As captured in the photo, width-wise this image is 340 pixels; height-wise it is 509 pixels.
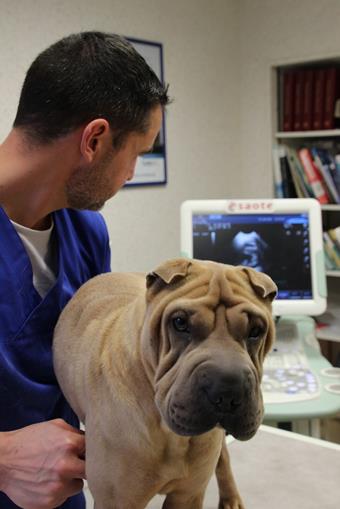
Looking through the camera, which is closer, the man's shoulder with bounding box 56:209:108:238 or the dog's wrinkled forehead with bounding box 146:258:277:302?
the dog's wrinkled forehead with bounding box 146:258:277:302

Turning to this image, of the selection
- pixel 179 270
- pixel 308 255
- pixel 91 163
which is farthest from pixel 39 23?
pixel 179 270

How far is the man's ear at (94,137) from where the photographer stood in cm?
102

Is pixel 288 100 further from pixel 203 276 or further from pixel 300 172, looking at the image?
pixel 203 276

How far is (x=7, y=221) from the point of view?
1017 millimetres

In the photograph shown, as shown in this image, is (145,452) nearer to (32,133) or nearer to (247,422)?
(247,422)

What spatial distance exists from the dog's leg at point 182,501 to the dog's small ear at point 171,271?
1.10 feet

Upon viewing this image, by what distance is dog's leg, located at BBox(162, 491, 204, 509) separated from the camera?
87 centimetres

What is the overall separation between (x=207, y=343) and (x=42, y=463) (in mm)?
373

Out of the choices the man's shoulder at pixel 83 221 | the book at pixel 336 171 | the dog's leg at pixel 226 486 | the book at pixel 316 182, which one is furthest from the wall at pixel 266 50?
the dog's leg at pixel 226 486

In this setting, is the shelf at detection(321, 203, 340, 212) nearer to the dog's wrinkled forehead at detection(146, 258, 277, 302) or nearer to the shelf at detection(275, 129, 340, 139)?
the shelf at detection(275, 129, 340, 139)

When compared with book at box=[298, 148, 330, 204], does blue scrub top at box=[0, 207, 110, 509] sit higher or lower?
lower

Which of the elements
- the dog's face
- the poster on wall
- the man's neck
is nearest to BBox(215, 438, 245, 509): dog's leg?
the dog's face

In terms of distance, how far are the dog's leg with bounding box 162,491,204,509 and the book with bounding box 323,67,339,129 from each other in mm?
2641

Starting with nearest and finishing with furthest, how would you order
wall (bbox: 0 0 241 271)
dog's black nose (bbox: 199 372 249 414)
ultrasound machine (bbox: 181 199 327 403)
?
dog's black nose (bbox: 199 372 249 414)
ultrasound machine (bbox: 181 199 327 403)
wall (bbox: 0 0 241 271)
